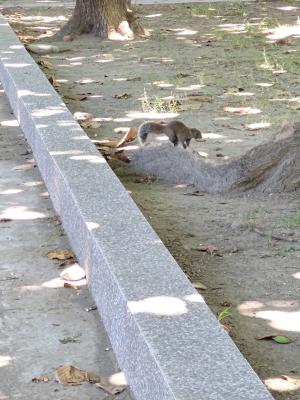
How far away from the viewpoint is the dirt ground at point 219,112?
4.91 metres

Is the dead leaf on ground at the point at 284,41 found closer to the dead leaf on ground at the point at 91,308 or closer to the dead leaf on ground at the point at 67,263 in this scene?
the dead leaf on ground at the point at 67,263

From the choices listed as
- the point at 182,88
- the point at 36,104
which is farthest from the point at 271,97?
the point at 36,104

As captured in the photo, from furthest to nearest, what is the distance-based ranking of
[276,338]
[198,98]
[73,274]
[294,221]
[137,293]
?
1. [198,98]
2. [294,221]
3. [73,274]
4. [276,338]
5. [137,293]

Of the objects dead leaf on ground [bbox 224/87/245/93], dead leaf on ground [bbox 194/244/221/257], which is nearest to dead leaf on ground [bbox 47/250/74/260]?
dead leaf on ground [bbox 194/244/221/257]

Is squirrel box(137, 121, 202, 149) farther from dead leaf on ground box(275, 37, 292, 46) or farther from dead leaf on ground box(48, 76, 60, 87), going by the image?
dead leaf on ground box(275, 37, 292, 46)

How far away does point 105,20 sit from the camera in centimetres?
1305

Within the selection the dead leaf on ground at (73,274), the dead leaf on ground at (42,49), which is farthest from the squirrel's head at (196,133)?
the dead leaf on ground at (42,49)

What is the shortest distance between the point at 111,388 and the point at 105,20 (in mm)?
9437

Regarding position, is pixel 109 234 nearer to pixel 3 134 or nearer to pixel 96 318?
pixel 96 318

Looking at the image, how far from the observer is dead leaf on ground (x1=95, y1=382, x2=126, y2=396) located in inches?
161

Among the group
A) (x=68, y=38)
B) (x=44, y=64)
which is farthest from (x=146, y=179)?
(x=68, y=38)

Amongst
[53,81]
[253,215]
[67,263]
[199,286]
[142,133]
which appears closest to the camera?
[199,286]

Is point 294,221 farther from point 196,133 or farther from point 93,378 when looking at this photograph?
point 93,378

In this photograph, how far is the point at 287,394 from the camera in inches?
158
